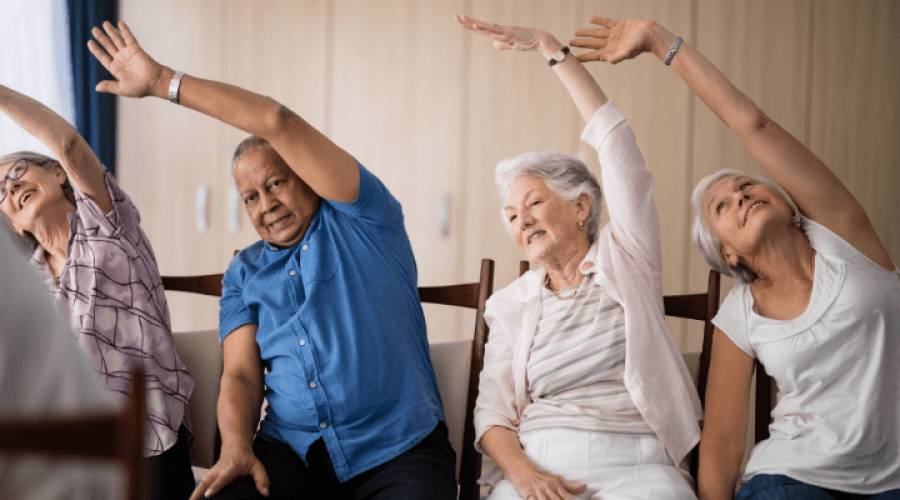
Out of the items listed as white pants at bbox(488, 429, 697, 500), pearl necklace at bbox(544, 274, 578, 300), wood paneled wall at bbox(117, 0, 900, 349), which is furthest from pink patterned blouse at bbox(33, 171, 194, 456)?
wood paneled wall at bbox(117, 0, 900, 349)

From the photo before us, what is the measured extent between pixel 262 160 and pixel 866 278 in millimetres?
1339

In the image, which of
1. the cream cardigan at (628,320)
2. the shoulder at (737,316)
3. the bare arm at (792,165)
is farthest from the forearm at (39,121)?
the shoulder at (737,316)

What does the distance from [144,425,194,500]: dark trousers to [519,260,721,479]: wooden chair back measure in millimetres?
1233

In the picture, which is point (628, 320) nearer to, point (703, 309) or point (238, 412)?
point (703, 309)

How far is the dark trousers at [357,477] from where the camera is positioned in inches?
54.0

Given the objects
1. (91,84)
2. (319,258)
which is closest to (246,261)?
(319,258)

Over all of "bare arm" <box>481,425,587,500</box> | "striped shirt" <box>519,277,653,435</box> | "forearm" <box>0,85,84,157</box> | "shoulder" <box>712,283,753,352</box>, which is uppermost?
"forearm" <box>0,85,84,157</box>

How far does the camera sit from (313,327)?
1.52 m

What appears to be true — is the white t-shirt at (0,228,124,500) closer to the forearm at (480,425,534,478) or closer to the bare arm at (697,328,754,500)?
the forearm at (480,425,534,478)

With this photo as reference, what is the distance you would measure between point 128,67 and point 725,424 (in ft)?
4.89

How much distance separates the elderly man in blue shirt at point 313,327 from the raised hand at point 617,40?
2.10 ft

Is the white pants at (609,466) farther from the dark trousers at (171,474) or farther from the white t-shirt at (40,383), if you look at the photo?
the white t-shirt at (40,383)

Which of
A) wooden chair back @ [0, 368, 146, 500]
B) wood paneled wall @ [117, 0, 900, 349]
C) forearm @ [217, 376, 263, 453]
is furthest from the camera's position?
wood paneled wall @ [117, 0, 900, 349]

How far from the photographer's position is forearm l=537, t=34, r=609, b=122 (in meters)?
1.55
